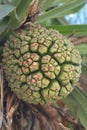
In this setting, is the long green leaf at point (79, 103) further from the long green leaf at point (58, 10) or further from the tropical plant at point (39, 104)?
the long green leaf at point (58, 10)

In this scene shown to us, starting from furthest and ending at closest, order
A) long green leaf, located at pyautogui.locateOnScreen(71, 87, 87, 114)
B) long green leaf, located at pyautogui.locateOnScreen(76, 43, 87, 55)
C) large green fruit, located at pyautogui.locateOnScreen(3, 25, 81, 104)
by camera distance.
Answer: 1. long green leaf, located at pyautogui.locateOnScreen(76, 43, 87, 55)
2. long green leaf, located at pyautogui.locateOnScreen(71, 87, 87, 114)
3. large green fruit, located at pyautogui.locateOnScreen(3, 25, 81, 104)

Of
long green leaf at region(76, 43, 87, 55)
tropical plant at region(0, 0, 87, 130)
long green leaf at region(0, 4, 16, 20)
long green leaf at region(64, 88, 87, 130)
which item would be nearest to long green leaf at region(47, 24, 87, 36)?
tropical plant at region(0, 0, 87, 130)

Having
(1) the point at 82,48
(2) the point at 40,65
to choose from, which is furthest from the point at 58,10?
(2) the point at 40,65

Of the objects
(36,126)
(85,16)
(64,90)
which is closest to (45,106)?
(36,126)

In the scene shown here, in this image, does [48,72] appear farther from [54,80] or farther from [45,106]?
[45,106]

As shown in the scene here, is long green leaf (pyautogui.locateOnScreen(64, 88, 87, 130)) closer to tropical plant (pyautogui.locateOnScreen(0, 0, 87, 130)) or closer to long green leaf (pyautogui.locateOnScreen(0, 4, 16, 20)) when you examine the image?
tropical plant (pyautogui.locateOnScreen(0, 0, 87, 130))

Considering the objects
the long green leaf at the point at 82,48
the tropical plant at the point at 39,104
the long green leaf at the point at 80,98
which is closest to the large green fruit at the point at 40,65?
the tropical plant at the point at 39,104
